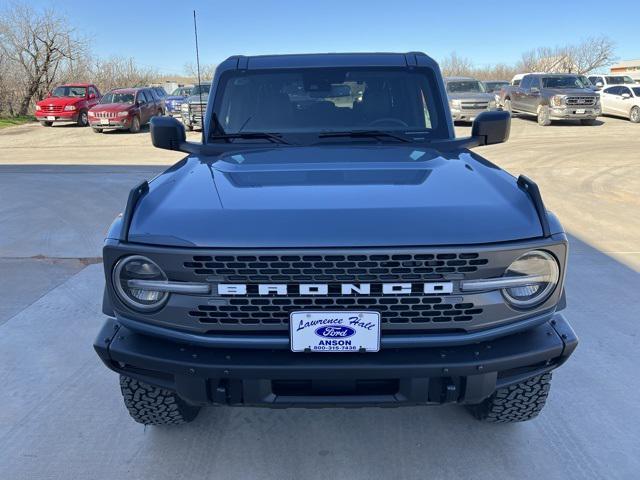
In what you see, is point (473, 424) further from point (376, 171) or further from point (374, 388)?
point (376, 171)

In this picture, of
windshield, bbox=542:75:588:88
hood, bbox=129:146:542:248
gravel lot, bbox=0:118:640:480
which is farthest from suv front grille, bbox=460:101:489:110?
hood, bbox=129:146:542:248

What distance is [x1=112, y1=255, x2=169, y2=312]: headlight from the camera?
2172 mm

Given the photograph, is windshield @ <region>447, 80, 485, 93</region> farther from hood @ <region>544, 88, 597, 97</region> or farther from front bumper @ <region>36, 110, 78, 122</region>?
front bumper @ <region>36, 110, 78, 122</region>

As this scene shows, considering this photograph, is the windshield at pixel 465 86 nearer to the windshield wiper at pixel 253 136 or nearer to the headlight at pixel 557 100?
the headlight at pixel 557 100

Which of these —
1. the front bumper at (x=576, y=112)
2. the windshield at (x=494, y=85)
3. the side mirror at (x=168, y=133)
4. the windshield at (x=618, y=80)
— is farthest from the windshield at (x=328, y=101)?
the windshield at (x=618, y=80)

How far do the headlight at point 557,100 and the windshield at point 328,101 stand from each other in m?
17.5

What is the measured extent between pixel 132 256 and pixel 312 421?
1371 millimetres

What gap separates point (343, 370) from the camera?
2.07m

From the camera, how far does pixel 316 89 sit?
143 inches

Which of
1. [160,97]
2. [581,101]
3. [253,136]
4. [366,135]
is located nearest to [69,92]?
[160,97]

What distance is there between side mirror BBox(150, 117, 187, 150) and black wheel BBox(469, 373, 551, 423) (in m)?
2.43

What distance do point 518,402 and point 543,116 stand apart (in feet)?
63.6

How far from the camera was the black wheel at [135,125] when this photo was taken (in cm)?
1992

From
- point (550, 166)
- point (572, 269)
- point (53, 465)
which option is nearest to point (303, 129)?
point (53, 465)
